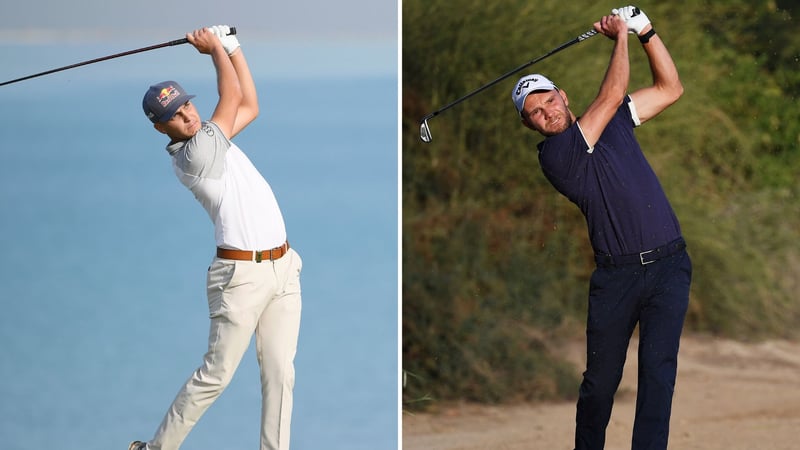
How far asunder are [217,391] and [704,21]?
2.88m

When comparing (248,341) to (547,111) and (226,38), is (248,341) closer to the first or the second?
(226,38)

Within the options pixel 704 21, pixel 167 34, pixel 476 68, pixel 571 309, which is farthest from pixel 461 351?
pixel 167 34

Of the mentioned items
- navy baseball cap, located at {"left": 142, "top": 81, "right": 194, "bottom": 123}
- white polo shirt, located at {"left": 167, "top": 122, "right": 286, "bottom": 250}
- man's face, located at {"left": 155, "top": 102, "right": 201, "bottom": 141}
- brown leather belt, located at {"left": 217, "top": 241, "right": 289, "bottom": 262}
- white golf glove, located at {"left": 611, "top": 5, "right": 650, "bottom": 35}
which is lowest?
brown leather belt, located at {"left": 217, "top": 241, "right": 289, "bottom": 262}

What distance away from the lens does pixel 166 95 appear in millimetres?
4656

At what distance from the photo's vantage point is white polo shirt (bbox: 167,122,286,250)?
4.68 meters

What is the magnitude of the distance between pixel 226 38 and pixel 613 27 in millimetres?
1377

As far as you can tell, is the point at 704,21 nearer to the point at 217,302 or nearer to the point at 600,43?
the point at 600,43

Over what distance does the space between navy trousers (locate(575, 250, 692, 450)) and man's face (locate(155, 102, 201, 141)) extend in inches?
57.9

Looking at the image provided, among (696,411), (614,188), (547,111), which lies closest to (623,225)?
(614,188)

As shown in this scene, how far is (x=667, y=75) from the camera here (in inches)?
185

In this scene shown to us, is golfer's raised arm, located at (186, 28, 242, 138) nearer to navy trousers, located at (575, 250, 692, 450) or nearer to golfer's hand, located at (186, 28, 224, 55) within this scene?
golfer's hand, located at (186, 28, 224, 55)

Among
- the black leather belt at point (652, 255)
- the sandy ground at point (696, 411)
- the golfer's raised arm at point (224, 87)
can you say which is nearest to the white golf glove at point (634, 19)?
the black leather belt at point (652, 255)

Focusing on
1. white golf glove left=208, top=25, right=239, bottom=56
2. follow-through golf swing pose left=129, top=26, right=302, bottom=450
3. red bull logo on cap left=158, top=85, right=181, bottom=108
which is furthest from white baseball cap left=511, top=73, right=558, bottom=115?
red bull logo on cap left=158, top=85, right=181, bottom=108

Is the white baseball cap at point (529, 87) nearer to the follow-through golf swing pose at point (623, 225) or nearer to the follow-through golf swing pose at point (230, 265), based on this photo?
the follow-through golf swing pose at point (623, 225)
